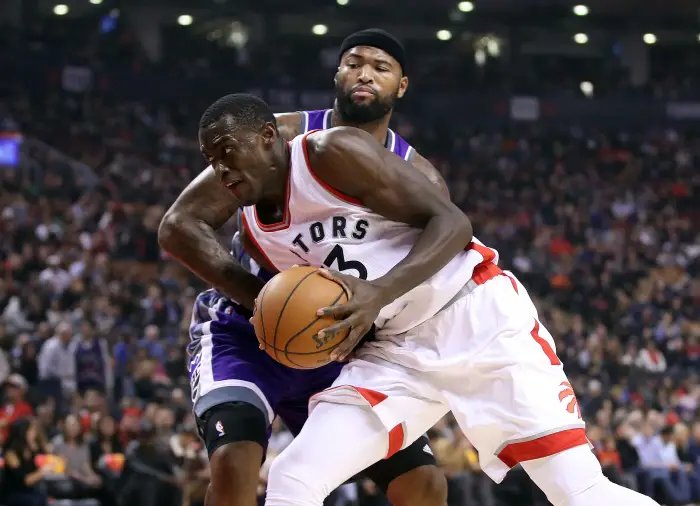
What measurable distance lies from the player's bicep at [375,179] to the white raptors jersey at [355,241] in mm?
72

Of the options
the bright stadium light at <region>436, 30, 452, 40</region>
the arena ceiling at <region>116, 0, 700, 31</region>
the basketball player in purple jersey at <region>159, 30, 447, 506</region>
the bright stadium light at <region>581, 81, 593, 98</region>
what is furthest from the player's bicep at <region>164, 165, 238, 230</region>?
the bright stadium light at <region>436, 30, 452, 40</region>

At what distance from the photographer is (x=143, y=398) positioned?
33.6 ft

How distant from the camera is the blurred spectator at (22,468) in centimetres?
813

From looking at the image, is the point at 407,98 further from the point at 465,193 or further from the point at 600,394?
the point at 600,394

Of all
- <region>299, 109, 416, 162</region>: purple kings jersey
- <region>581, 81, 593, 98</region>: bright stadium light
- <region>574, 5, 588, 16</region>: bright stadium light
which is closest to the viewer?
<region>299, 109, 416, 162</region>: purple kings jersey

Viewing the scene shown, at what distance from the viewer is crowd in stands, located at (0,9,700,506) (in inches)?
347

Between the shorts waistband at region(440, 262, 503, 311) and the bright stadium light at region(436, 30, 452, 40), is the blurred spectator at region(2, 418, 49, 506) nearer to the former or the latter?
the shorts waistband at region(440, 262, 503, 311)

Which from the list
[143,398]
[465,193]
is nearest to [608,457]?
[143,398]

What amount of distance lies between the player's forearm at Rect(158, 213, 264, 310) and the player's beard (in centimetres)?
78

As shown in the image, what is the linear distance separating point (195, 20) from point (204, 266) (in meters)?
20.3

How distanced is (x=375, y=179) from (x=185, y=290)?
9334 millimetres

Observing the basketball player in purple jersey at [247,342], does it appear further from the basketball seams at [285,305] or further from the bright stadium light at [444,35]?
the bright stadium light at [444,35]

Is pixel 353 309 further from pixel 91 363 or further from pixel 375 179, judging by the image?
pixel 91 363

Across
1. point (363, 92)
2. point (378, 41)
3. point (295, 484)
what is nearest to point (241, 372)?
point (295, 484)
